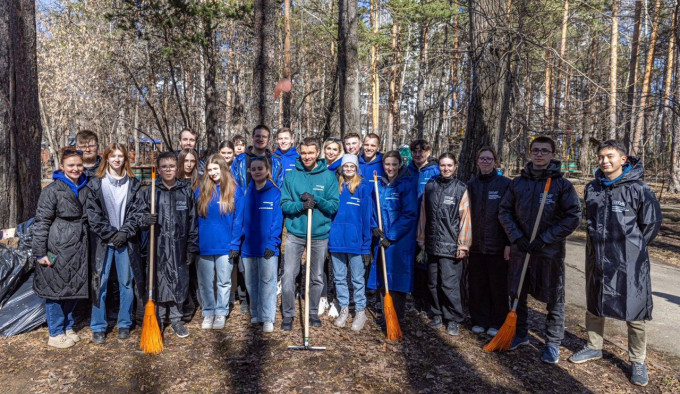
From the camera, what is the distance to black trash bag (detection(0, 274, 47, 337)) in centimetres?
446

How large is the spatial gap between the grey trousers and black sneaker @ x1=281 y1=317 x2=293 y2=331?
0.14 feet

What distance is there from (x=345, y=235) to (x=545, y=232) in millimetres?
1986

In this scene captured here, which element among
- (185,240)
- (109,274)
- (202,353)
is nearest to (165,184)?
(185,240)

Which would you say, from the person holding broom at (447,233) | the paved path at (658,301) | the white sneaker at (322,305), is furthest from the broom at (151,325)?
the paved path at (658,301)

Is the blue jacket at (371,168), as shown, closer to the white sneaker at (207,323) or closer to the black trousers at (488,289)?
the black trousers at (488,289)

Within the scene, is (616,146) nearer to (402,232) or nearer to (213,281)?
(402,232)

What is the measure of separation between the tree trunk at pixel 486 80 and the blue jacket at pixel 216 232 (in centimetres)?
351

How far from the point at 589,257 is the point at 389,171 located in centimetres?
218

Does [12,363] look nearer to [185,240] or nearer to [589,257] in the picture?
[185,240]

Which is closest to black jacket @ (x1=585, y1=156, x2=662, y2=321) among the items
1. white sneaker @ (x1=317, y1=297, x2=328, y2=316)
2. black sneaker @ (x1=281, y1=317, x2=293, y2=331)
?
white sneaker @ (x1=317, y1=297, x2=328, y2=316)

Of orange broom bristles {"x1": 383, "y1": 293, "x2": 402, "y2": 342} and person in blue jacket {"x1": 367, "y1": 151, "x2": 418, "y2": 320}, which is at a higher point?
person in blue jacket {"x1": 367, "y1": 151, "x2": 418, "y2": 320}

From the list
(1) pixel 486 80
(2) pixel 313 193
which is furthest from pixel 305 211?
(1) pixel 486 80

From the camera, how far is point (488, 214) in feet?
15.4

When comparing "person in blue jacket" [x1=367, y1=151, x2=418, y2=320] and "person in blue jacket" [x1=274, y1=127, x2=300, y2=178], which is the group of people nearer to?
"person in blue jacket" [x1=367, y1=151, x2=418, y2=320]
